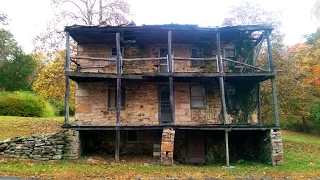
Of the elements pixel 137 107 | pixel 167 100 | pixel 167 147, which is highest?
pixel 167 100

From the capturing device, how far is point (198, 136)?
19.8 meters

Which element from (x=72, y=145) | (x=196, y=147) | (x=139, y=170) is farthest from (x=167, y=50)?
(x=139, y=170)

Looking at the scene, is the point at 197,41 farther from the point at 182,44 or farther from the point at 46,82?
the point at 46,82

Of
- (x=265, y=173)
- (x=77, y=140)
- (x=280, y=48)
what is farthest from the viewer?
(x=280, y=48)

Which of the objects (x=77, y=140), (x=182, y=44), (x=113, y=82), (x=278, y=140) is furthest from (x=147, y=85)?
(x=278, y=140)

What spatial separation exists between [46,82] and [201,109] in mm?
11770

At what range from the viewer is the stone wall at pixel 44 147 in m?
16.1

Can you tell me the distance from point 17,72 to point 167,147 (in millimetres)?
30604

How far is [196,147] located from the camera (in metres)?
19.8

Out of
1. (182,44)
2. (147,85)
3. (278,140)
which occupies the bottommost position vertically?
(278,140)

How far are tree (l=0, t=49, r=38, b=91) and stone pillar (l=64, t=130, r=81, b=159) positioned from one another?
2600 centimetres

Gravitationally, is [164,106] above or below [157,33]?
below

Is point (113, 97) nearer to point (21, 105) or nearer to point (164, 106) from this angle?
point (164, 106)

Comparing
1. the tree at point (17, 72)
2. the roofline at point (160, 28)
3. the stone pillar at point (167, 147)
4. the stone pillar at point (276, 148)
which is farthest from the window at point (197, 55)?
the tree at point (17, 72)
